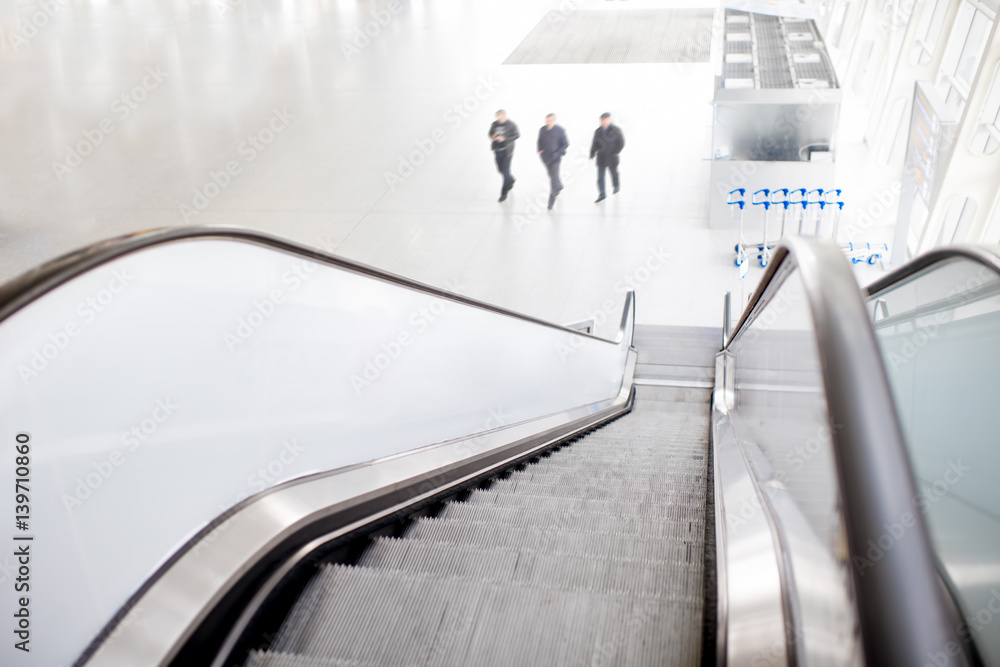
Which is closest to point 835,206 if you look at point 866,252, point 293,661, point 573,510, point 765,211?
point 866,252

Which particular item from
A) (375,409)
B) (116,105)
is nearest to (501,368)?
(375,409)

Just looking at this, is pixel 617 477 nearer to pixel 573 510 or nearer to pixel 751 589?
pixel 573 510

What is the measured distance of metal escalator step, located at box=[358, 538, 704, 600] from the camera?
2.38 m

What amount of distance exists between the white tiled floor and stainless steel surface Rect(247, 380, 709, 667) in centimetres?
704

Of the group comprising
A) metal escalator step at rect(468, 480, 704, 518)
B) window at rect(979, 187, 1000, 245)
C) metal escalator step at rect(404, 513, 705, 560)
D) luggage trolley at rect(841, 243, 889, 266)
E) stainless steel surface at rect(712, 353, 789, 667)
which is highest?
stainless steel surface at rect(712, 353, 789, 667)

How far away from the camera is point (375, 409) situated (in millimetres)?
3568

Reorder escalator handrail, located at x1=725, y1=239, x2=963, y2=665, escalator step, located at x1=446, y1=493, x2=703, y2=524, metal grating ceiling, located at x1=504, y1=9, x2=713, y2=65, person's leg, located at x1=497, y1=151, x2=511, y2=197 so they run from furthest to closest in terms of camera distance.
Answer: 1. metal grating ceiling, located at x1=504, y1=9, x2=713, y2=65
2. person's leg, located at x1=497, y1=151, x2=511, y2=197
3. escalator step, located at x1=446, y1=493, x2=703, y2=524
4. escalator handrail, located at x1=725, y1=239, x2=963, y2=665

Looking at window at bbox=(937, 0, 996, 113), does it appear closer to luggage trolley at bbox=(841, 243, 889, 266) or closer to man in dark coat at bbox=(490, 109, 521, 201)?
luggage trolley at bbox=(841, 243, 889, 266)

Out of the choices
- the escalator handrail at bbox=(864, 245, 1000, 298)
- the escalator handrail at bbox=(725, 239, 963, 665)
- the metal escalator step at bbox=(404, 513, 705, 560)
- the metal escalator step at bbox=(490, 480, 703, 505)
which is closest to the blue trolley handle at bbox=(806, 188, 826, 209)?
the escalator handrail at bbox=(864, 245, 1000, 298)

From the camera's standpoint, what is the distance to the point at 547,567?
2576 mm

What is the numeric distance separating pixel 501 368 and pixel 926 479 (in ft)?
9.12

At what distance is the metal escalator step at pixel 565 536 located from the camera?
2.71 meters

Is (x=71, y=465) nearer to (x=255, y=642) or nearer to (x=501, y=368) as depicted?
(x=255, y=642)

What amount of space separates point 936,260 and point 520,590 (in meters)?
2.17
